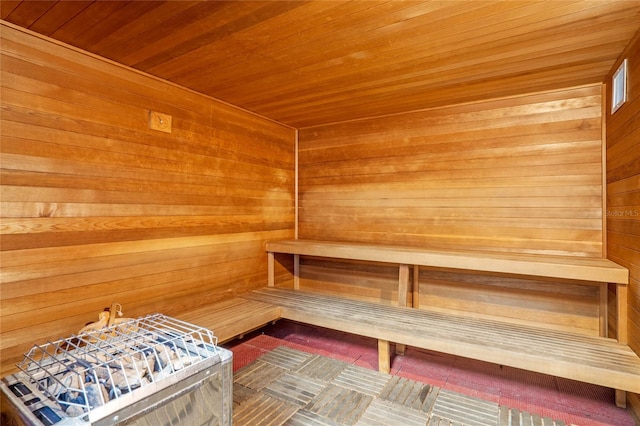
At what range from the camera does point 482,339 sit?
2283 millimetres

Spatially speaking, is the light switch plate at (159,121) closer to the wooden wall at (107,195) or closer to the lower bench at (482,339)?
the wooden wall at (107,195)

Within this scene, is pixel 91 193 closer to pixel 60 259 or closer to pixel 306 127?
pixel 60 259

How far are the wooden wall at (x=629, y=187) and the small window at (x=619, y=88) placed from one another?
0.04 m

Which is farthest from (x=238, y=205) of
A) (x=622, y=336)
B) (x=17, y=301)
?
(x=622, y=336)

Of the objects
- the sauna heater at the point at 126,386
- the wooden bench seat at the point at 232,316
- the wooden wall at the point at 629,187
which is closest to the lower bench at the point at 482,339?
the wooden bench seat at the point at 232,316

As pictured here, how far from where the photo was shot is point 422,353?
2.98 m

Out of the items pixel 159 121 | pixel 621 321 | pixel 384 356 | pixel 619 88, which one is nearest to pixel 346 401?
pixel 384 356

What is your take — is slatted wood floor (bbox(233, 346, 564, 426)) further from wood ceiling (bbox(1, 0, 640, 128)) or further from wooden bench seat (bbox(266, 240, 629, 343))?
wood ceiling (bbox(1, 0, 640, 128))

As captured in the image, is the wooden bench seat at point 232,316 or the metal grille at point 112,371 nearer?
the metal grille at point 112,371

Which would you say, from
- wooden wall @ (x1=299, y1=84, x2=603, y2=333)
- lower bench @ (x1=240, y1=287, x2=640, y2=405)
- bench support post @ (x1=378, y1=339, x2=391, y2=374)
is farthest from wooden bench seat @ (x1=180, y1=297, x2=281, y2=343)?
wooden wall @ (x1=299, y1=84, x2=603, y2=333)

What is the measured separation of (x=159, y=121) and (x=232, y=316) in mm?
1606

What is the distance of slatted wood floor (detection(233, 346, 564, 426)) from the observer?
6.70ft

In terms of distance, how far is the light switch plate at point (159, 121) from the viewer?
8.18 feet

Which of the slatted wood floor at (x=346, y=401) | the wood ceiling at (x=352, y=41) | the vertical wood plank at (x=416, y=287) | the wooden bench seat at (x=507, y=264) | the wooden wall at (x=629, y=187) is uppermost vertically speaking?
the wood ceiling at (x=352, y=41)
